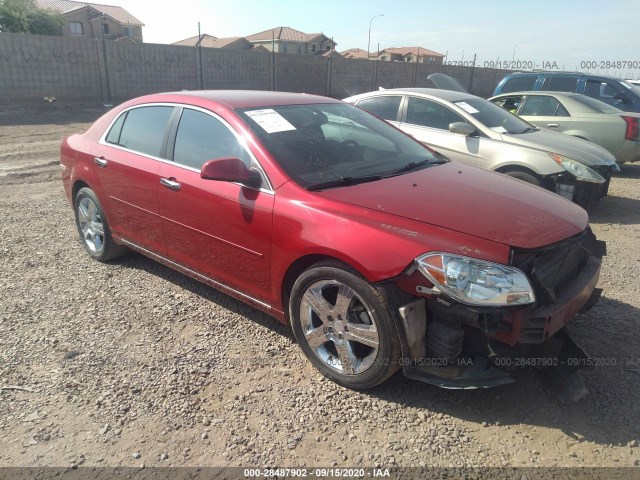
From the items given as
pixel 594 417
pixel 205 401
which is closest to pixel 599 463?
pixel 594 417

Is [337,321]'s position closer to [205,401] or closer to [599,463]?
[205,401]

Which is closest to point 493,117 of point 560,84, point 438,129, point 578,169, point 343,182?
point 438,129

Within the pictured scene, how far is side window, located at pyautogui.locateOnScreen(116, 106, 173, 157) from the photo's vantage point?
3838 mm

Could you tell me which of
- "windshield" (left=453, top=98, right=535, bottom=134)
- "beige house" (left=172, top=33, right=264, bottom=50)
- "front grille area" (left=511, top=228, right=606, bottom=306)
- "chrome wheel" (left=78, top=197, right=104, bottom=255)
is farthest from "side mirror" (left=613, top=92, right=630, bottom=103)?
"beige house" (left=172, top=33, right=264, bottom=50)

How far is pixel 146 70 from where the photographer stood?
1955cm

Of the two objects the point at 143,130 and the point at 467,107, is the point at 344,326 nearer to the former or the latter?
the point at 143,130

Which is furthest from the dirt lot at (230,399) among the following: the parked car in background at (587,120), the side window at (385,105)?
the parked car in background at (587,120)

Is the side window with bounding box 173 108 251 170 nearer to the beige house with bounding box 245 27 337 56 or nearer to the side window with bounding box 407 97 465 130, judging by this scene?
the side window with bounding box 407 97 465 130

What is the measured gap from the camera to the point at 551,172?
575 cm

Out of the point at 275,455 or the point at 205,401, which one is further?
the point at 205,401

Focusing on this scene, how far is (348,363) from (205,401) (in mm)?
848

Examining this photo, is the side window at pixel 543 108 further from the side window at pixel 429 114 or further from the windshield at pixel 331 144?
the windshield at pixel 331 144

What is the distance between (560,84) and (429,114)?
5614 millimetres

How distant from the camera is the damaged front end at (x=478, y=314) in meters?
2.39
